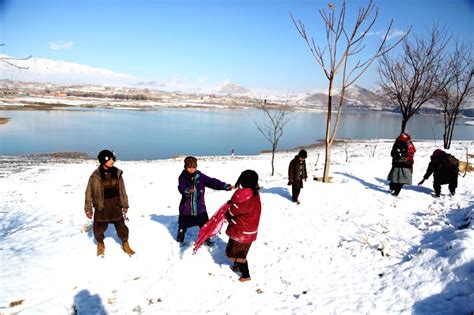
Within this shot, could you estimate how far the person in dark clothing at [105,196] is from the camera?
538cm

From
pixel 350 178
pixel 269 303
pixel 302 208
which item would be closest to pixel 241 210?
pixel 269 303

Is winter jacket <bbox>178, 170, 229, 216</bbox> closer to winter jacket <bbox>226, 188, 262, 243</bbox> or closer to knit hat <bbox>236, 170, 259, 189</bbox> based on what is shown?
winter jacket <bbox>226, 188, 262, 243</bbox>

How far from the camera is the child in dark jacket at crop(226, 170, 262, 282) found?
16.1 ft

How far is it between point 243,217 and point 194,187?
4.56ft

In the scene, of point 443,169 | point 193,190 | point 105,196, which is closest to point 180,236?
point 193,190

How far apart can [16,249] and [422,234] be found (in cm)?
863

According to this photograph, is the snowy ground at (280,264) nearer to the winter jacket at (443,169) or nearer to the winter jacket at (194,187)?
the winter jacket at (443,169)

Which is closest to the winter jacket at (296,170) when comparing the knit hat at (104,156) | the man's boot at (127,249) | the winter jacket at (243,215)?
the winter jacket at (243,215)

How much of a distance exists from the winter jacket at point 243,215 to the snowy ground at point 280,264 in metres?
0.86

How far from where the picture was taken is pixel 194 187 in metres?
5.98

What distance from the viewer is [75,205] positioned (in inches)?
451

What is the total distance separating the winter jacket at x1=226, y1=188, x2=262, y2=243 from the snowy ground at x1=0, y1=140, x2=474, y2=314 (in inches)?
33.9

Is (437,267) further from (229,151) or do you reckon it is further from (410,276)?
(229,151)

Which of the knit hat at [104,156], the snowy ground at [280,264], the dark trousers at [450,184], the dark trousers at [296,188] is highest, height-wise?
the knit hat at [104,156]
